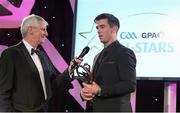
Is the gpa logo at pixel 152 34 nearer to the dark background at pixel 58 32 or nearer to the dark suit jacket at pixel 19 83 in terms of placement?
the dark background at pixel 58 32

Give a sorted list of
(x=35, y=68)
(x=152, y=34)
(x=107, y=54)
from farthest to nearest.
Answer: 1. (x=152, y=34)
2. (x=35, y=68)
3. (x=107, y=54)

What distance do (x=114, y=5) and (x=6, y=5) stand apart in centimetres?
111

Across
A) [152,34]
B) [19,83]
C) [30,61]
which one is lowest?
[19,83]

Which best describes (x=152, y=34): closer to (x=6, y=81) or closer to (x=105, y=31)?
(x=105, y=31)


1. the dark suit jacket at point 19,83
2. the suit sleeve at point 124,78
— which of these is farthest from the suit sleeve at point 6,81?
the suit sleeve at point 124,78


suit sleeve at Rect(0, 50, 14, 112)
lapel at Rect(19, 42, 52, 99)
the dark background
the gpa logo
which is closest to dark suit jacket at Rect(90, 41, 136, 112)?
lapel at Rect(19, 42, 52, 99)

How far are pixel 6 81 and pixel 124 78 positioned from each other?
2.36 feet

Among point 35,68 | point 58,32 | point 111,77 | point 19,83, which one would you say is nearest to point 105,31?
point 111,77

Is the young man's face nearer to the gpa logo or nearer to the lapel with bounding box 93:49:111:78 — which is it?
the lapel with bounding box 93:49:111:78

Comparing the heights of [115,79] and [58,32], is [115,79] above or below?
below

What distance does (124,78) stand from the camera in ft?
8.73

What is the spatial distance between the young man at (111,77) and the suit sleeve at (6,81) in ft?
1.54

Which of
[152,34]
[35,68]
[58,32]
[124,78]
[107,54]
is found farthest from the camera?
[58,32]

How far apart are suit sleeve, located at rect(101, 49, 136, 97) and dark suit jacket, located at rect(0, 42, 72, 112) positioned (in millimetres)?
466
